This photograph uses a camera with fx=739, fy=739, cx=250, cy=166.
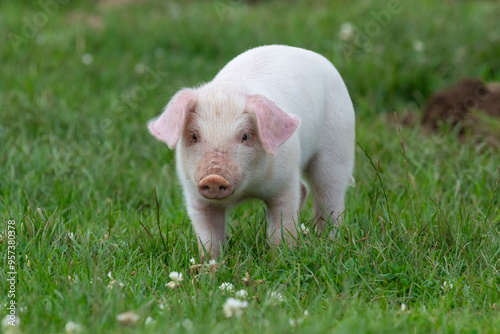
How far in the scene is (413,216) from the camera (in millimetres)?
4141

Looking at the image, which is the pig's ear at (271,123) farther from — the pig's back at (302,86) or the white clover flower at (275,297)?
the white clover flower at (275,297)

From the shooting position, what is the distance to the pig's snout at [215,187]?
10.6ft

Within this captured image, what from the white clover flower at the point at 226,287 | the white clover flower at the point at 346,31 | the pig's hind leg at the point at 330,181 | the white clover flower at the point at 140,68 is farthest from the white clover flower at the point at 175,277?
the white clover flower at the point at 346,31

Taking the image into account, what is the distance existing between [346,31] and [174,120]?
16.1 feet

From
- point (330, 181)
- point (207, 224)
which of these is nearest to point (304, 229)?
point (207, 224)

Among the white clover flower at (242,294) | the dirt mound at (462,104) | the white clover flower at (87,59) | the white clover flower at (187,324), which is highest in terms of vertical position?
the white clover flower at (87,59)

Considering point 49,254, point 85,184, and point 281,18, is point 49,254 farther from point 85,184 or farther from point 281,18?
point 281,18

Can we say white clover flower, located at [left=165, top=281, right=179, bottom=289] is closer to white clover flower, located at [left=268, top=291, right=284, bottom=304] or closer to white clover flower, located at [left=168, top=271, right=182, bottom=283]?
white clover flower, located at [left=168, top=271, right=182, bottom=283]

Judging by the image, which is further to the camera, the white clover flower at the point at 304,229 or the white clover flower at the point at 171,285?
the white clover flower at the point at 304,229

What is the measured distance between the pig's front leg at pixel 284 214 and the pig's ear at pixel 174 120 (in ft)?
2.25

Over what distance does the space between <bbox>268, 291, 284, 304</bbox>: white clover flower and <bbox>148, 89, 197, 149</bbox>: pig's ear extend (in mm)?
804

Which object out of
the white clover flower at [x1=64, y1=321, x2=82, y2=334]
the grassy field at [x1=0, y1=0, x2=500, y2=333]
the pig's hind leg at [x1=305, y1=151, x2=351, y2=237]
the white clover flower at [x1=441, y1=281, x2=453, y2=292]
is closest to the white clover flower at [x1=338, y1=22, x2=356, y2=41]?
the grassy field at [x1=0, y1=0, x2=500, y2=333]

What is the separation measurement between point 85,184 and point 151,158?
0.87m

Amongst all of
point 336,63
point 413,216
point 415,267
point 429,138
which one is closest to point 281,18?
point 336,63
